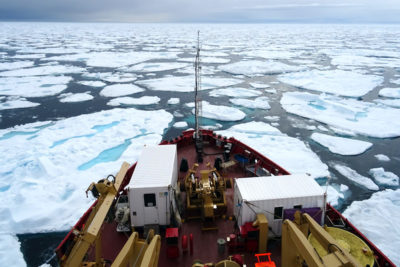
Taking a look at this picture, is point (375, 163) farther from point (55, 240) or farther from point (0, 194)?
point (0, 194)

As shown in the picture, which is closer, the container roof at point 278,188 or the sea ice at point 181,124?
the container roof at point 278,188

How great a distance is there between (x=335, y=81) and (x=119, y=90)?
25.0 m

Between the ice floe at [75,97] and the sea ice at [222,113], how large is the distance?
1175 centimetres

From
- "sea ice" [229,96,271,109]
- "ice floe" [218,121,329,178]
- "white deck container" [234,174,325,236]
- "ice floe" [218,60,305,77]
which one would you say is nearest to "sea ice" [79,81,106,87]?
"sea ice" [229,96,271,109]

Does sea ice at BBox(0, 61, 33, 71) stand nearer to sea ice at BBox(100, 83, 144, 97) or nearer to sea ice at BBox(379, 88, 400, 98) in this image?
sea ice at BBox(100, 83, 144, 97)

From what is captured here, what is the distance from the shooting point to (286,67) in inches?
1582

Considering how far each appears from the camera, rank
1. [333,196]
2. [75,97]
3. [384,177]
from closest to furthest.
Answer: [333,196] < [384,177] < [75,97]

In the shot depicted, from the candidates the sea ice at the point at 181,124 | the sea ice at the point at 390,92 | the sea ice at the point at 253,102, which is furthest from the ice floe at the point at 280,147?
the sea ice at the point at 390,92

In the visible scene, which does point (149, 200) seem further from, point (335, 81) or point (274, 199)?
point (335, 81)

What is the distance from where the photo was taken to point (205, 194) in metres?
6.79

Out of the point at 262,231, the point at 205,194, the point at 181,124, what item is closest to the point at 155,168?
the point at 205,194

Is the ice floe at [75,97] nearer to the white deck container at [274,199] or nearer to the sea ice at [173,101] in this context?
the sea ice at [173,101]

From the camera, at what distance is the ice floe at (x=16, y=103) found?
22.9 m

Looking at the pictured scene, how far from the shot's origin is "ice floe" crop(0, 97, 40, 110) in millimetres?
22900
